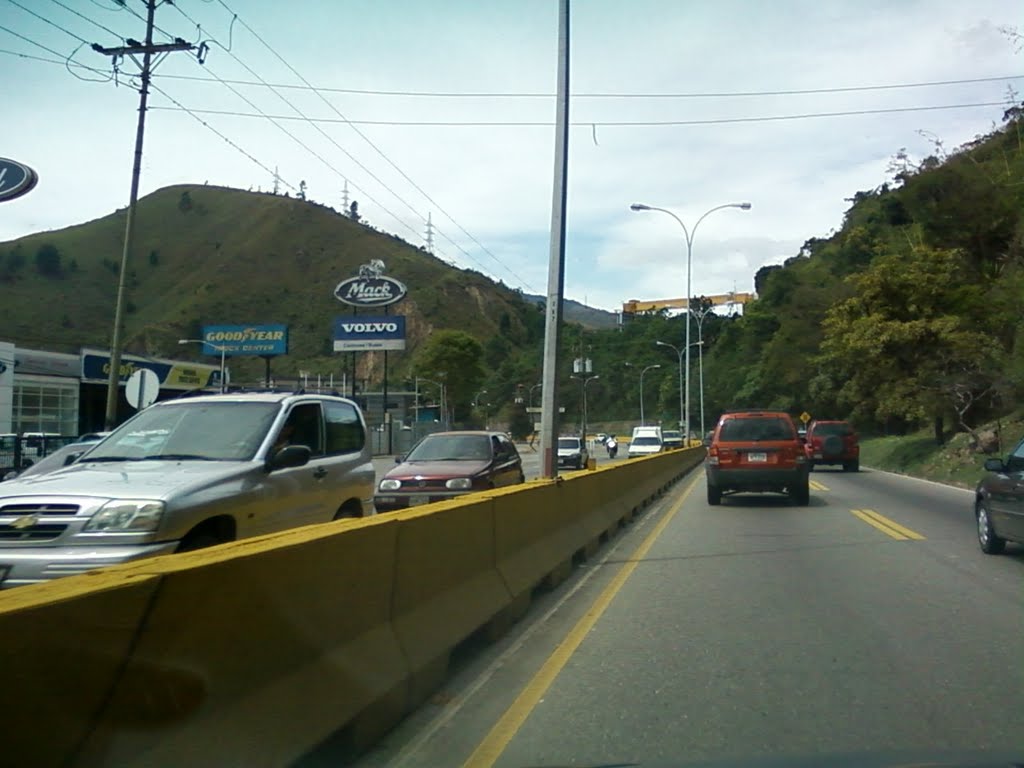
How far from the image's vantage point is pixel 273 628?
438 centimetres

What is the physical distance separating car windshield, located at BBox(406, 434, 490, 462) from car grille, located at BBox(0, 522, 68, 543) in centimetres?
991

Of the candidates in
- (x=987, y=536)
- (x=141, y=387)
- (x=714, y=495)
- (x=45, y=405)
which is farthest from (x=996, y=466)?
(x=45, y=405)

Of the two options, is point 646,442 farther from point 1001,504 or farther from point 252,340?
point 1001,504

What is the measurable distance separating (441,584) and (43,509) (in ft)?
9.66

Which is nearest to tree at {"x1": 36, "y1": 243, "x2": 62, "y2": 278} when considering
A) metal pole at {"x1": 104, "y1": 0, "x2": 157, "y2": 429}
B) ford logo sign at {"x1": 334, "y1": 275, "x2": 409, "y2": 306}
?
ford logo sign at {"x1": 334, "y1": 275, "x2": 409, "y2": 306}

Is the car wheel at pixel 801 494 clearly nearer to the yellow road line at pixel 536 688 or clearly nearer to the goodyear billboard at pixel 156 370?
the yellow road line at pixel 536 688

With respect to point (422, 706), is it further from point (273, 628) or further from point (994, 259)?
point (994, 259)

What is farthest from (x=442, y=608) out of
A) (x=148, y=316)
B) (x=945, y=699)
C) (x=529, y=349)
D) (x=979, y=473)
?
(x=529, y=349)

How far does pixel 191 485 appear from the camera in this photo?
7.61 meters

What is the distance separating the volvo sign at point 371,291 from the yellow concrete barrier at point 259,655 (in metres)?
47.0

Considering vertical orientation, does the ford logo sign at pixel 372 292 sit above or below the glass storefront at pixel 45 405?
above

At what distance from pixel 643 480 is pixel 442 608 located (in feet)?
47.3

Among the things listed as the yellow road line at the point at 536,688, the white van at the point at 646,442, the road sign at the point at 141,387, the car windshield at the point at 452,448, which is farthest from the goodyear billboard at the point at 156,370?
the yellow road line at the point at 536,688

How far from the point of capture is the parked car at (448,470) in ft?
51.0
